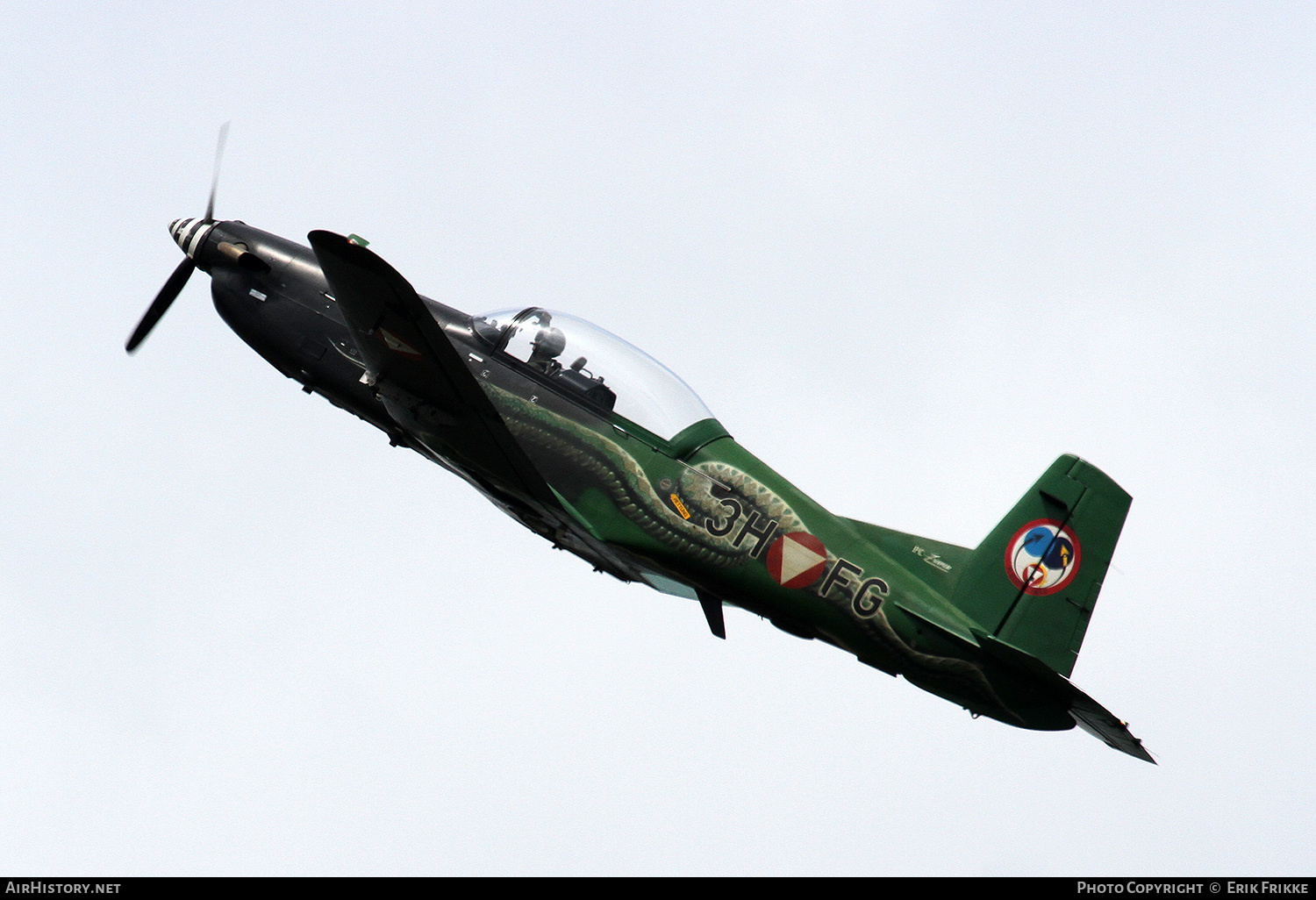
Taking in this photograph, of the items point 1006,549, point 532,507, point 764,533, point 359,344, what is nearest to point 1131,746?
point 1006,549

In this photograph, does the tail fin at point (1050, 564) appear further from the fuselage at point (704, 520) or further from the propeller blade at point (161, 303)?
the propeller blade at point (161, 303)

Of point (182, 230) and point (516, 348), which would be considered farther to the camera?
point (182, 230)

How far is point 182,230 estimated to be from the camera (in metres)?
11.9

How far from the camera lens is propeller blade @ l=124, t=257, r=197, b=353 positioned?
12.6 meters

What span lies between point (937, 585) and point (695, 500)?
2.20m

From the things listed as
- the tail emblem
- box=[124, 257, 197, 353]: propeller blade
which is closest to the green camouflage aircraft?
the tail emblem

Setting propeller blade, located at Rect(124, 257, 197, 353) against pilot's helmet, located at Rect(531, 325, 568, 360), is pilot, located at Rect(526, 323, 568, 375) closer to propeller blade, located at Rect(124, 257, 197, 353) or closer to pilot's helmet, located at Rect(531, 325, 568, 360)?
pilot's helmet, located at Rect(531, 325, 568, 360)

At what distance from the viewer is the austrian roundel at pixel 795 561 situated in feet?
31.2

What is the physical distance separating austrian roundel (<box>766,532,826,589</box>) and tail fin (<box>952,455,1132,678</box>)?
128cm

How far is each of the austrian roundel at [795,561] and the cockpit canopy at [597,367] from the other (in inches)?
52.5

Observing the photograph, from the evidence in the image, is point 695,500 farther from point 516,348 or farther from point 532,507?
point 516,348

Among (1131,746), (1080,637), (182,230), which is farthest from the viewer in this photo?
(182,230)

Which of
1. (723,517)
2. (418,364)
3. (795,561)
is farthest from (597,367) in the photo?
(795,561)

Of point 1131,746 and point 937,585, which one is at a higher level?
point 937,585
